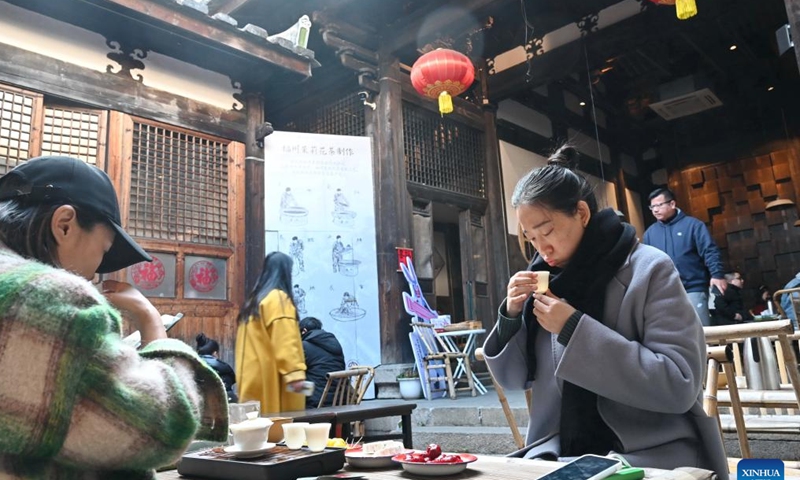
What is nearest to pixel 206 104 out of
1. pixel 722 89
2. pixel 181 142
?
pixel 181 142

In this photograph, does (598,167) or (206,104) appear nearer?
(206,104)

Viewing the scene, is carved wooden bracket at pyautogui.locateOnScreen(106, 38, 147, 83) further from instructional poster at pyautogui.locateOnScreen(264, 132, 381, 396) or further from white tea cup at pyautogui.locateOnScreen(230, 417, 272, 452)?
white tea cup at pyautogui.locateOnScreen(230, 417, 272, 452)

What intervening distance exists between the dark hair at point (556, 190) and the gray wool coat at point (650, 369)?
312 mm

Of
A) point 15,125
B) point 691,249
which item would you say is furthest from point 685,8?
point 15,125

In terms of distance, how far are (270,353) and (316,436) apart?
249 cm

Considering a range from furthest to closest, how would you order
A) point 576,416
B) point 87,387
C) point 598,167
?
point 598,167 < point 576,416 < point 87,387

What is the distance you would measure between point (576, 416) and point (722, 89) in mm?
12039

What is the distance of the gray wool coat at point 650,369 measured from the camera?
1.59 meters

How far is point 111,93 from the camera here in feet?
19.9

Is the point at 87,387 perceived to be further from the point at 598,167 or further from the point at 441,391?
the point at 598,167

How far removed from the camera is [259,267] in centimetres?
707

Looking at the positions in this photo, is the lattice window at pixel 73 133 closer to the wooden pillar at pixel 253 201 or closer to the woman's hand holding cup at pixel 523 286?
the wooden pillar at pixel 253 201

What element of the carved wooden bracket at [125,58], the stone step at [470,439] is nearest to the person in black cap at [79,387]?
the stone step at [470,439]

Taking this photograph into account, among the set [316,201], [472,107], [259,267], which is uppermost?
[472,107]
